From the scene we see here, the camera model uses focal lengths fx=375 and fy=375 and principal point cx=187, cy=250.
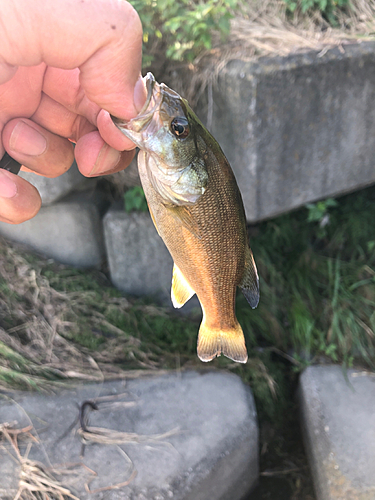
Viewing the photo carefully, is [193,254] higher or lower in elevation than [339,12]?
lower

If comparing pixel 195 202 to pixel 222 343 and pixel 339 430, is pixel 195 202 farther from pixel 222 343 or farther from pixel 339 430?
pixel 339 430

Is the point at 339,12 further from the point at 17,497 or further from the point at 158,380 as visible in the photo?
the point at 17,497

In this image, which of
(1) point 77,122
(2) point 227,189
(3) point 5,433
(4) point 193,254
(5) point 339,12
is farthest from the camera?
(5) point 339,12

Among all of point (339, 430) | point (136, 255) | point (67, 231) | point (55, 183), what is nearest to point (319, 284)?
point (339, 430)

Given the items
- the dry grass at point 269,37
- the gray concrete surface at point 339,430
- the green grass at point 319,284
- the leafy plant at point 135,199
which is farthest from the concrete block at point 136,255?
the gray concrete surface at point 339,430

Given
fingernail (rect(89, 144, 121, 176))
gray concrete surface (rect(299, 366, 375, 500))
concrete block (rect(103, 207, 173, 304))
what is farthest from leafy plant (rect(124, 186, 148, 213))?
gray concrete surface (rect(299, 366, 375, 500))

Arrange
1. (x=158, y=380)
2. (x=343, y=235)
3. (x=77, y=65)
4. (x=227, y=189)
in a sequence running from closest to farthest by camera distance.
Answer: (x=77, y=65), (x=227, y=189), (x=158, y=380), (x=343, y=235)

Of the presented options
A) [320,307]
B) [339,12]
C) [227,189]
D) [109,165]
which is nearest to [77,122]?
[109,165]

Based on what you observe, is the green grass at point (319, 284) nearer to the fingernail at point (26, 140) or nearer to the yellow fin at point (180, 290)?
the yellow fin at point (180, 290)
